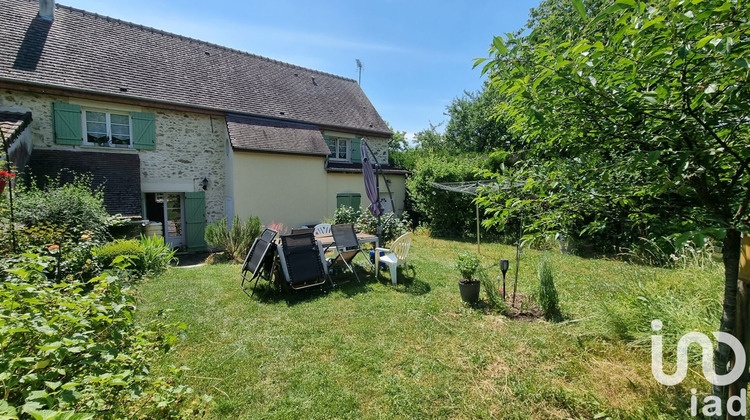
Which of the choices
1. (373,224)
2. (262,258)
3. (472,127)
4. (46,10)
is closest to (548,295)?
(262,258)

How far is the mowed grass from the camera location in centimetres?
254

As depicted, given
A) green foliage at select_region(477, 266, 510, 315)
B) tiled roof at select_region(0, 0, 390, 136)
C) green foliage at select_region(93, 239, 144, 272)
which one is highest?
tiled roof at select_region(0, 0, 390, 136)

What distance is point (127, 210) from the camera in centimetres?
824

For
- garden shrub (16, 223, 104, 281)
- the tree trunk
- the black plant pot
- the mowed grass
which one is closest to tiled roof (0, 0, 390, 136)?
garden shrub (16, 223, 104, 281)

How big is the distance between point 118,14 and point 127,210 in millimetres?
7700

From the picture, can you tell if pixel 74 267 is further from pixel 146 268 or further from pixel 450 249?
pixel 450 249

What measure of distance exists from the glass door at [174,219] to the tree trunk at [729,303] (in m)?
12.0

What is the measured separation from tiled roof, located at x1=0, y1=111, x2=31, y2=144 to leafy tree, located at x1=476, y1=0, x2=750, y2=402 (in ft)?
31.9

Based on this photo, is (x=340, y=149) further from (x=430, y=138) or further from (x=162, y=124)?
(x=430, y=138)

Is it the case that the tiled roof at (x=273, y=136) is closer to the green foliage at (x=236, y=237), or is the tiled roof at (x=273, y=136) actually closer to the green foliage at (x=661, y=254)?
the green foliage at (x=236, y=237)

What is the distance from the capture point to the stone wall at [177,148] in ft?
27.1

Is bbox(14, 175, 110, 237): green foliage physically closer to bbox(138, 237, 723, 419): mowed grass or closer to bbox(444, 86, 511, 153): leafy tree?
bbox(138, 237, 723, 419): mowed grass

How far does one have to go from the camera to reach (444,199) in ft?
40.3

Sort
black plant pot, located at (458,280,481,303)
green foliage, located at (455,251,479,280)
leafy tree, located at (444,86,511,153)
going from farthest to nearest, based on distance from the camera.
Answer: leafy tree, located at (444,86,511,153) → green foliage, located at (455,251,479,280) → black plant pot, located at (458,280,481,303)
